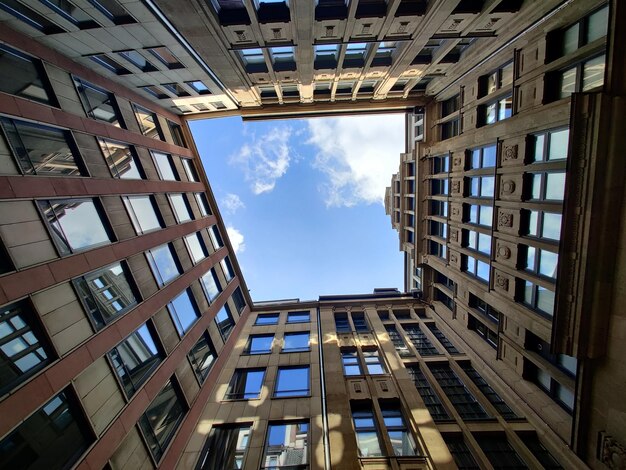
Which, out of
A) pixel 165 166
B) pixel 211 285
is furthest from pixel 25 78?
pixel 211 285

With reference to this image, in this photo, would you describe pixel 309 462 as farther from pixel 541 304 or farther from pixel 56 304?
pixel 541 304

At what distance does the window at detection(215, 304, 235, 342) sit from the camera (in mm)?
23219

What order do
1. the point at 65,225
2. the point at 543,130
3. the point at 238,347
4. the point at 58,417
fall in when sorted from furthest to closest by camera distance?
the point at 238,347, the point at 543,130, the point at 65,225, the point at 58,417

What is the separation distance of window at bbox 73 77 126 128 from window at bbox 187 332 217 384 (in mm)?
14818

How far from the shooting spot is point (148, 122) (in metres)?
21.7

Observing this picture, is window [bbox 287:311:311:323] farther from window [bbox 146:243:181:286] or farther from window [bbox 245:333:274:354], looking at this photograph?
window [bbox 146:243:181:286]

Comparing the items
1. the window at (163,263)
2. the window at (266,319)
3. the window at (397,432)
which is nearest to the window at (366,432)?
the window at (397,432)

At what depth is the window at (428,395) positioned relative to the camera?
56.0 feet

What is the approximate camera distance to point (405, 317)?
29984 mm

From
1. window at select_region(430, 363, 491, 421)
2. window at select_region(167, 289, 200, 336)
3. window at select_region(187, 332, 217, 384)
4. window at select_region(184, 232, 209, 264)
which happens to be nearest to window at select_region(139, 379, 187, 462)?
window at select_region(187, 332, 217, 384)

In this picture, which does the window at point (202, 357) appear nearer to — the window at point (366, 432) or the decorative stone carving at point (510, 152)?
the window at point (366, 432)

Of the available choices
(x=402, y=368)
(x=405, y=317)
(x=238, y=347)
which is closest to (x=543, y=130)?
(x=402, y=368)

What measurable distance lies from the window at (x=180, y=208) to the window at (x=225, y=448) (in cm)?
1426

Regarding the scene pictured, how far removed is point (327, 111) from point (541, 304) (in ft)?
77.4
